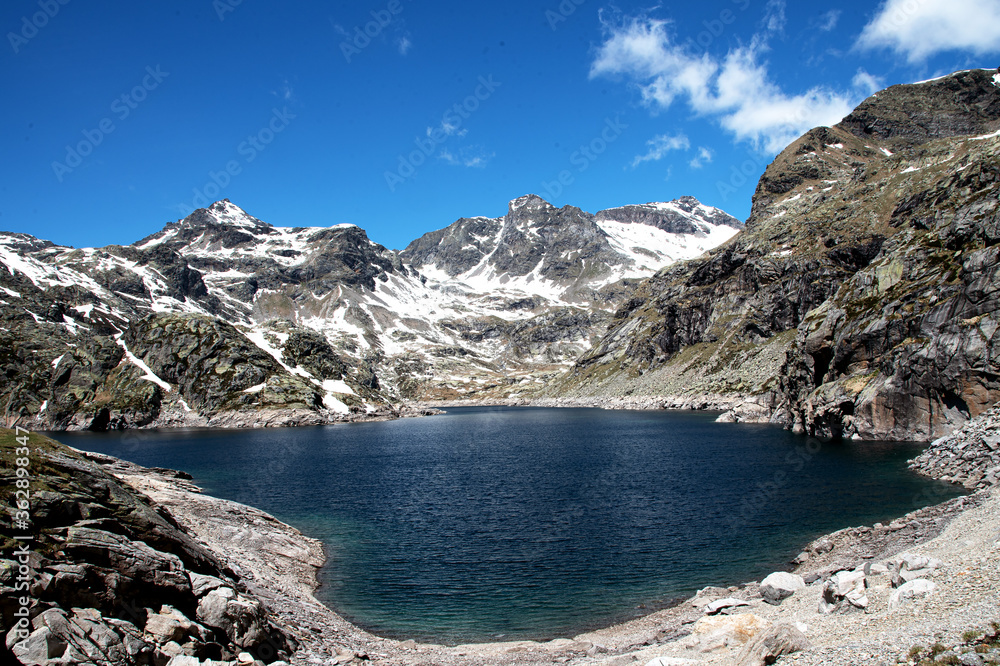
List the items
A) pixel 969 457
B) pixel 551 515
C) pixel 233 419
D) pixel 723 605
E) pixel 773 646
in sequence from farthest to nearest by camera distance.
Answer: pixel 233 419 < pixel 551 515 < pixel 969 457 < pixel 723 605 < pixel 773 646

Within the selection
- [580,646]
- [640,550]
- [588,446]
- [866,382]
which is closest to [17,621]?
[580,646]

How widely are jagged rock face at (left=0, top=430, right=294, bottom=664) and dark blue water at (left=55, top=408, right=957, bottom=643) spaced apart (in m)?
10.8

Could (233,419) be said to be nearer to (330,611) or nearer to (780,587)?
(330,611)

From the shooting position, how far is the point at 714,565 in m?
34.0

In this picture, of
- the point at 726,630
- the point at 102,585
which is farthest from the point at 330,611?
the point at 726,630

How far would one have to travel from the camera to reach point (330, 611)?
28.8 metres

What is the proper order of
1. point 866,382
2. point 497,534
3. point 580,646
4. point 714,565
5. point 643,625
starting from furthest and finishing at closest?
point 866,382 → point 497,534 → point 714,565 → point 643,625 → point 580,646

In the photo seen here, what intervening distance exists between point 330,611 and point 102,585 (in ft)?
46.8

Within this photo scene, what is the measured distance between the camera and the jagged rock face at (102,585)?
14680 millimetres

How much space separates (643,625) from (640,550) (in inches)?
461

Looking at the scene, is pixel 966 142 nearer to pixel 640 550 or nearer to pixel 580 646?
pixel 640 550

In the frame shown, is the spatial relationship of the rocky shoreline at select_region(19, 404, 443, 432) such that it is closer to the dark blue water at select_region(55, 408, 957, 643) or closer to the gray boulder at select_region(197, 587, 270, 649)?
the dark blue water at select_region(55, 408, 957, 643)

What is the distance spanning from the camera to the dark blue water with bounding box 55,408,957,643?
3055 cm

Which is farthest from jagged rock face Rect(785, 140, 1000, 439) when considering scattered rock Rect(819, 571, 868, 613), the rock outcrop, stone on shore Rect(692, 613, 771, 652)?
stone on shore Rect(692, 613, 771, 652)
